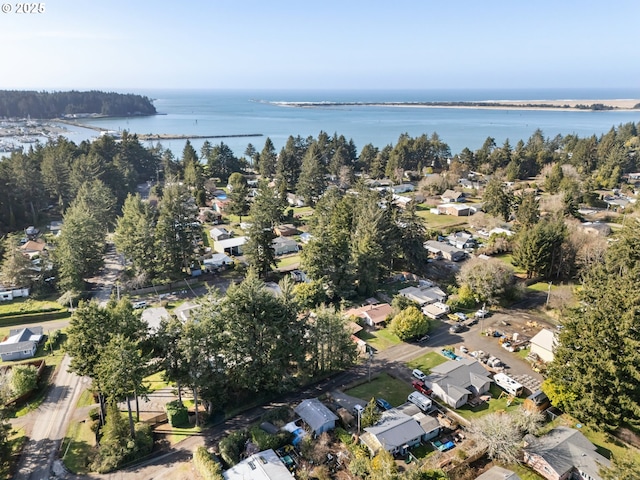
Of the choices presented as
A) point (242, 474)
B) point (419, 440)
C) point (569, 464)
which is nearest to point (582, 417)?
point (569, 464)

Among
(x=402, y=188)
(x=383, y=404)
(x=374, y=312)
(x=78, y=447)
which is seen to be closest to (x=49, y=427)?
(x=78, y=447)

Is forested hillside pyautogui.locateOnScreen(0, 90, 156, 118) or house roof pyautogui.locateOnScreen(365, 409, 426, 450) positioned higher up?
forested hillside pyautogui.locateOnScreen(0, 90, 156, 118)

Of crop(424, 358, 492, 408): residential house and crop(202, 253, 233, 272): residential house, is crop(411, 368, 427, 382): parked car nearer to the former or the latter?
crop(424, 358, 492, 408): residential house

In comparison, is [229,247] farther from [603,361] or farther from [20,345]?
[603,361]

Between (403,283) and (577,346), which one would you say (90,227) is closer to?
(403,283)

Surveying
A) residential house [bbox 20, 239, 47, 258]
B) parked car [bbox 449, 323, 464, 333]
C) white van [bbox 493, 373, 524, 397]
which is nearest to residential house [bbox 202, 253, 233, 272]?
residential house [bbox 20, 239, 47, 258]

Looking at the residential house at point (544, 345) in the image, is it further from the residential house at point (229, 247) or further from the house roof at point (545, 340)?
the residential house at point (229, 247)

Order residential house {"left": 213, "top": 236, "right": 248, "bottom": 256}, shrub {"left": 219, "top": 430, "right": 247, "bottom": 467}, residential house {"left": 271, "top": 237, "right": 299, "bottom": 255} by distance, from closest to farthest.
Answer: shrub {"left": 219, "top": 430, "right": 247, "bottom": 467}, residential house {"left": 213, "top": 236, "right": 248, "bottom": 256}, residential house {"left": 271, "top": 237, "right": 299, "bottom": 255}
